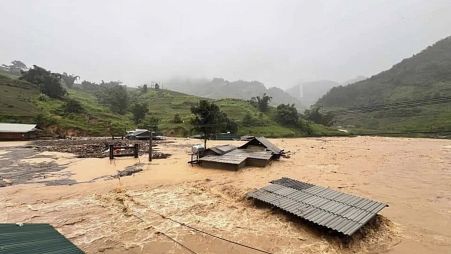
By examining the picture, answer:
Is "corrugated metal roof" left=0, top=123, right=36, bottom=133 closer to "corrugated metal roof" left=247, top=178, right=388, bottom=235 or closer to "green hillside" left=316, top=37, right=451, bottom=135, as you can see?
"corrugated metal roof" left=247, top=178, right=388, bottom=235

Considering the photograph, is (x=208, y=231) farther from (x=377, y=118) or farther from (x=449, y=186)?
(x=377, y=118)

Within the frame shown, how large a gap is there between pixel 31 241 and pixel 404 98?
151 meters

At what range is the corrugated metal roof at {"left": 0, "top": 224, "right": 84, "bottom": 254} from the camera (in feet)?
19.4

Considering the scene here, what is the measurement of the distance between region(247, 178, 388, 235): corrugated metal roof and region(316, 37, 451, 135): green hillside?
81581mm

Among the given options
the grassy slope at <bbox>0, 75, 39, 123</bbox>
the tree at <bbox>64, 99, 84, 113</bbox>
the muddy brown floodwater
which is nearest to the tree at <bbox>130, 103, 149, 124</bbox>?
the tree at <bbox>64, 99, 84, 113</bbox>

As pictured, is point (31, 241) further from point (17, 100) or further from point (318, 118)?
point (318, 118)

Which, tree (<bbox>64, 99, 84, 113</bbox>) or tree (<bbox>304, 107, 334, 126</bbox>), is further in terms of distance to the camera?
tree (<bbox>304, 107, 334, 126</bbox>)

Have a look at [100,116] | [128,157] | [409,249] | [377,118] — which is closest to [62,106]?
[100,116]

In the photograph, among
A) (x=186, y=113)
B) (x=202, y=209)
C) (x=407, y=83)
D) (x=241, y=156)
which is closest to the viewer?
(x=202, y=209)

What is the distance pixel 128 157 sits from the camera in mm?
28984

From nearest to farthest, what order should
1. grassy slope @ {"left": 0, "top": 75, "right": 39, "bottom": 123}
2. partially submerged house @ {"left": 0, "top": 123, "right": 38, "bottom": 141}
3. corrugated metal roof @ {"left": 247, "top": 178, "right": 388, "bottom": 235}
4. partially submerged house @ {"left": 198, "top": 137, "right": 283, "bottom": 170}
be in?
corrugated metal roof @ {"left": 247, "top": 178, "right": 388, "bottom": 235} → partially submerged house @ {"left": 198, "top": 137, "right": 283, "bottom": 170} → partially submerged house @ {"left": 0, "top": 123, "right": 38, "bottom": 141} → grassy slope @ {"left": 0, "top": 75, "right": 39, "bottom": 123}

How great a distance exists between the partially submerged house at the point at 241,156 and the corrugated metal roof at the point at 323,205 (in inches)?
316

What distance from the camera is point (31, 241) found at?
20.8 feet

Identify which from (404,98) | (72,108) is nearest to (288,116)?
(72,108)
